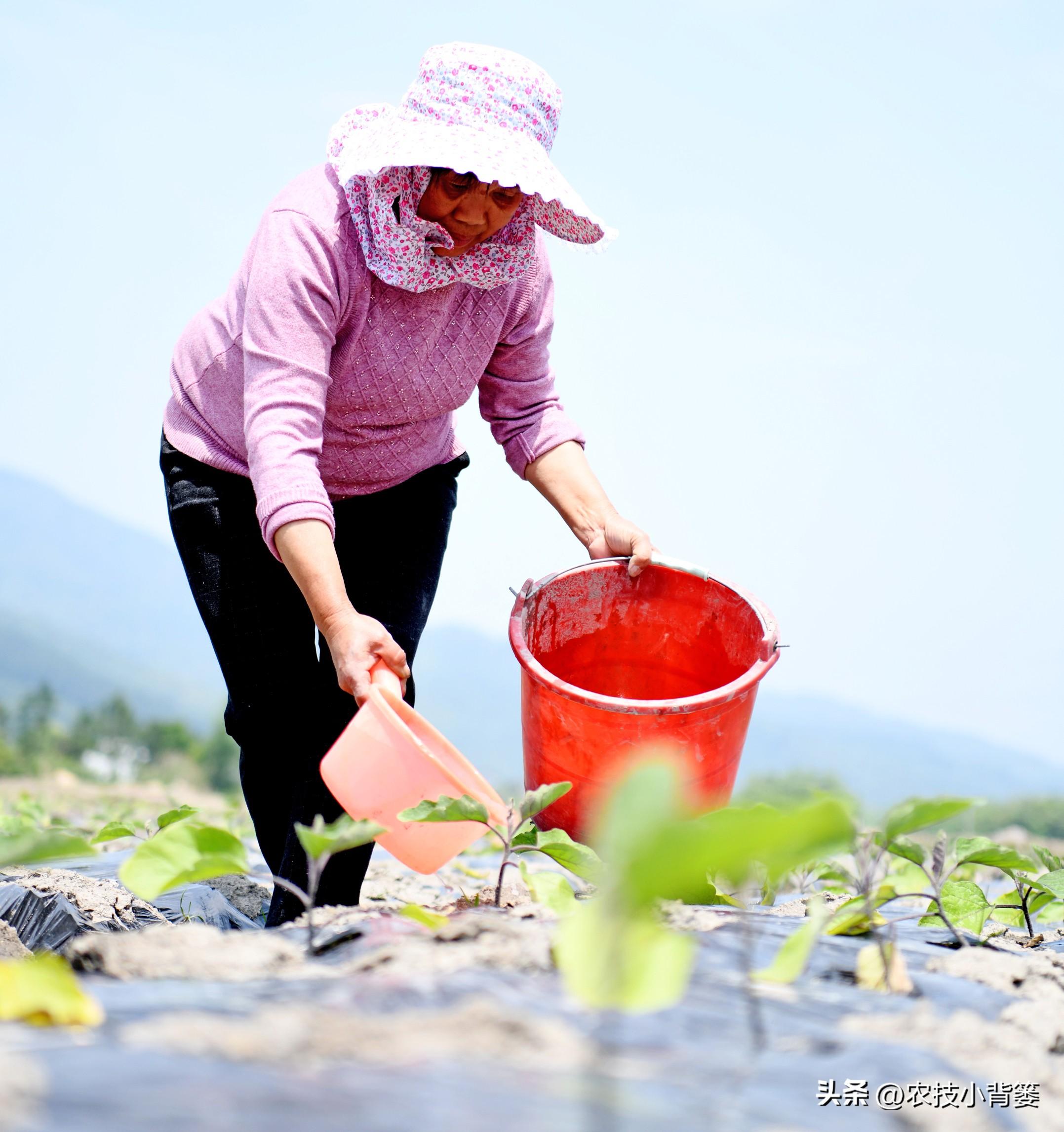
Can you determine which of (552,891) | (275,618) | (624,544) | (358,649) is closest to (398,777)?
(358,649)

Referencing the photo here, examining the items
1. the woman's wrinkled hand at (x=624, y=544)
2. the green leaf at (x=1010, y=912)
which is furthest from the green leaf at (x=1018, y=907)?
the woman's wrinkled hand at (x=624, y=544)

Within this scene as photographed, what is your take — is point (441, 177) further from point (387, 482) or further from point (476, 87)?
point (387, 482)

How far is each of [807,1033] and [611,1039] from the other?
0.60 ft

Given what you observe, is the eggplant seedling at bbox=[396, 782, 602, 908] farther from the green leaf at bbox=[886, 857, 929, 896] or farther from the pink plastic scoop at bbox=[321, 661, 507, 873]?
the green leaf at bbox=[886, 857, 929, 896]

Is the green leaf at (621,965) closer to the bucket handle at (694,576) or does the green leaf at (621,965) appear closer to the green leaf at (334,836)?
the green leaf at (334,836)

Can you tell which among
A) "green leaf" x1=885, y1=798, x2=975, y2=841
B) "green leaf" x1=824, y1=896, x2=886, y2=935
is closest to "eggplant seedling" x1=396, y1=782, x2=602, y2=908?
"green leaf" x1=824, y1=896, x2=886, y2=935

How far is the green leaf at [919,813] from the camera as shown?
96 centimetres

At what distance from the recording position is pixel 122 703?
150 ft

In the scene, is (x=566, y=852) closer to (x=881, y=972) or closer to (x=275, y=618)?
(x=881, y=972)

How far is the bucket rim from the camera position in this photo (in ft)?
5.83

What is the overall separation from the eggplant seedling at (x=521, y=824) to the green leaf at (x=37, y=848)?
43cm

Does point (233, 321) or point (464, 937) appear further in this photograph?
point (233, 321)

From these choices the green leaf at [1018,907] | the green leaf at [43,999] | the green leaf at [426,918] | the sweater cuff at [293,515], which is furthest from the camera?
the sweater cuff at [293,515]

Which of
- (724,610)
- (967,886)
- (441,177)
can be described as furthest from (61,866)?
(967,886)
